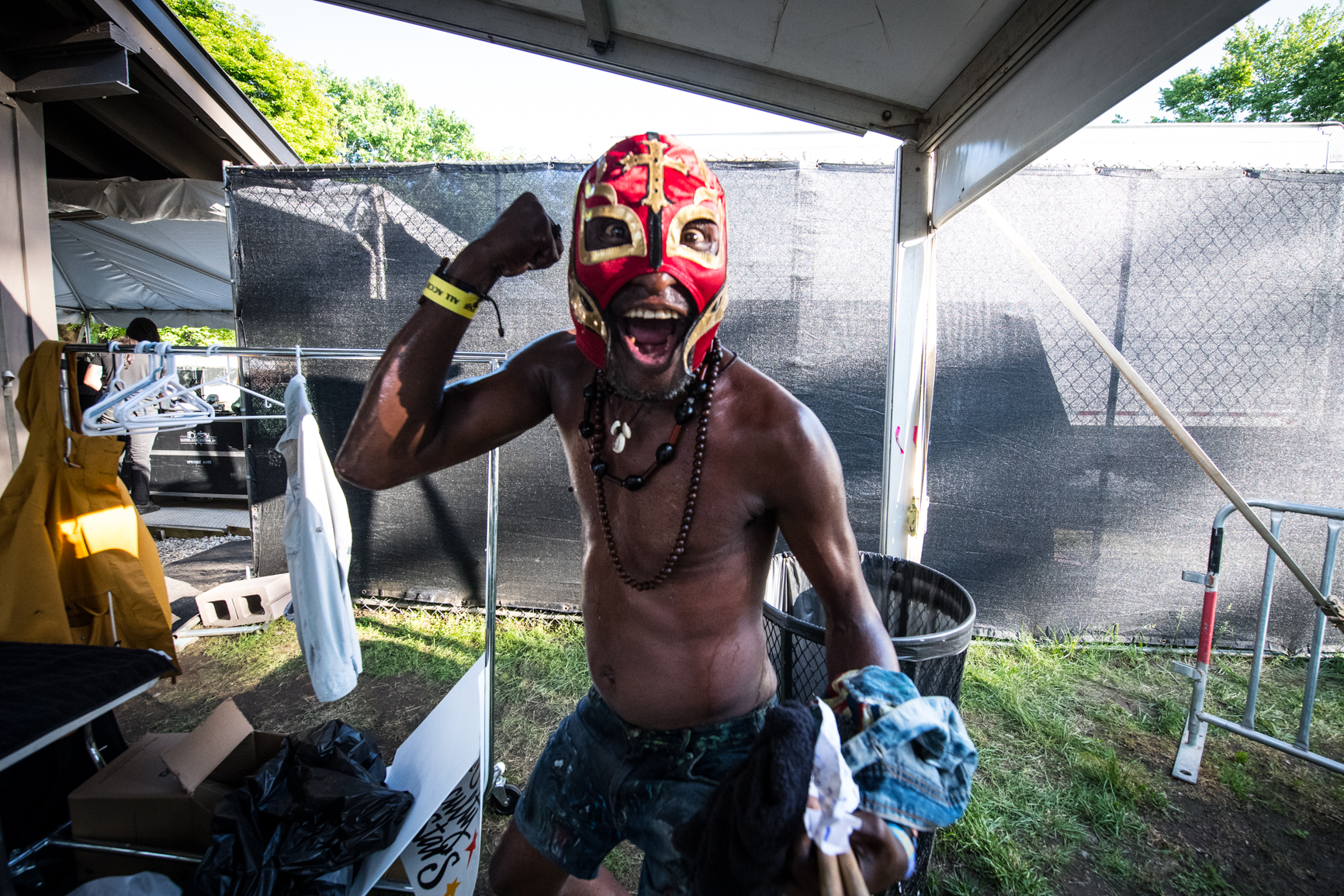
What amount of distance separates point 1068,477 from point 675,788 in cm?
396

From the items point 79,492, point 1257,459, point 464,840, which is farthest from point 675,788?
point 1257,459

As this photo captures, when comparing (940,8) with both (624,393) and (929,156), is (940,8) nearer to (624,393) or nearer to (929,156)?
(929,156)

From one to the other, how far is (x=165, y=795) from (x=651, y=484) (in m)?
2.24

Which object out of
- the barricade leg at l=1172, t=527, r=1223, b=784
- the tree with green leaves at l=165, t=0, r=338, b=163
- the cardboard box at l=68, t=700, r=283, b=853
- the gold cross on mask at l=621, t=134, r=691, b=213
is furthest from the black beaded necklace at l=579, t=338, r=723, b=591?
the tree with green leaves at l=165, t=0, r=338, b=163

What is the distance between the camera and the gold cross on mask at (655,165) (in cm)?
136

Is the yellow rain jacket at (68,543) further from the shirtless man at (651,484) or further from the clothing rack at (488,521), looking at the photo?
the shirtless man at (651,484)

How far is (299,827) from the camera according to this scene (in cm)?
198

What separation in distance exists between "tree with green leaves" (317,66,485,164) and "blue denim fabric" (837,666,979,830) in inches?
1362

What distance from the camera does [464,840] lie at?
86.2 inches

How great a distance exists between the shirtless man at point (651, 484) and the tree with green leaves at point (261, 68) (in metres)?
21.7

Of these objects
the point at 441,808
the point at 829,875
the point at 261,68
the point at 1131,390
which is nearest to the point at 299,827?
the point at 441,808

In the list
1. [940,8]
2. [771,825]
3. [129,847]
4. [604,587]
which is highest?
[940,8]

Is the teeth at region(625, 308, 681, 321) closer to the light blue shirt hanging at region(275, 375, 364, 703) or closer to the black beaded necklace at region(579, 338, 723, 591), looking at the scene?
the black beaded necklace at region(579, 338, 723, 591)

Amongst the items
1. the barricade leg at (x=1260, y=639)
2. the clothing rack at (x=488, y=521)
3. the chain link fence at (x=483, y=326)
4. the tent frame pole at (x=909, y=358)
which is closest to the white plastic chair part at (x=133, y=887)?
the clothing rack at (x=488, y=521)
